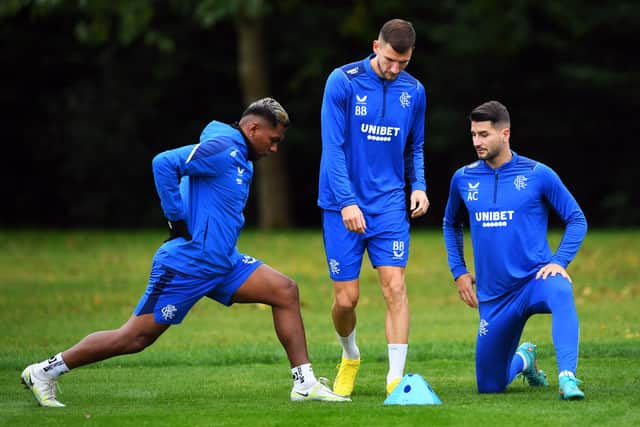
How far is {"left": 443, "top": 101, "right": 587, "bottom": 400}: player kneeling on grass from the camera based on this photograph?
8.45 metres

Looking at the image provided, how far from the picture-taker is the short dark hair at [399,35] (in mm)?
8516

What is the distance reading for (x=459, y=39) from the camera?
34.4 meters

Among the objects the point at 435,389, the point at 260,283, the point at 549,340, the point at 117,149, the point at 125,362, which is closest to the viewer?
the point at 260,283

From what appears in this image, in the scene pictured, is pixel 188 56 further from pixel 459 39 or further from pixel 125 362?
pixel 125 362

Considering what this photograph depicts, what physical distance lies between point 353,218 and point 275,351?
346cm

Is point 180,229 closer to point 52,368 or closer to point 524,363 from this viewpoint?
point 52,368

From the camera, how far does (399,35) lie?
8.50 metres

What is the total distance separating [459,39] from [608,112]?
4952mm

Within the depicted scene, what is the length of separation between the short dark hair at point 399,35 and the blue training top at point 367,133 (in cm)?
36

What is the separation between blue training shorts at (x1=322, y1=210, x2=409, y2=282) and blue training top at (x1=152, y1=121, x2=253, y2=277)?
34.9 inches

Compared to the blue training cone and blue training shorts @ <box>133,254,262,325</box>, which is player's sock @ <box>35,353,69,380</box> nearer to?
blue training shorts @ <box>133,254,262,325</box>


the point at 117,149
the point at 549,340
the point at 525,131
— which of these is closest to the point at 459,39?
the point at 525,131

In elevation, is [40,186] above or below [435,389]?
below

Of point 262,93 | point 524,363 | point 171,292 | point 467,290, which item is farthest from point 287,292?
point 262,93
